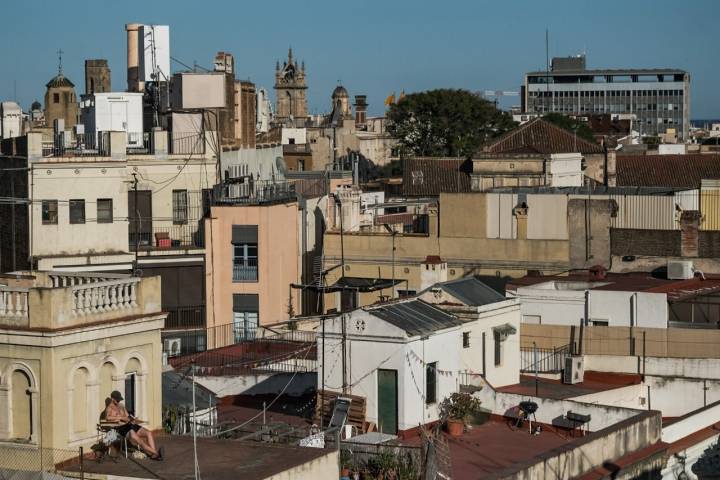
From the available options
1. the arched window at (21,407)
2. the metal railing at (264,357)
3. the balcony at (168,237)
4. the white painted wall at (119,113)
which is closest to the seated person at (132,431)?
the arched window at (21,407)

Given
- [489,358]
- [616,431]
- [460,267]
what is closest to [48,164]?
[460,267]

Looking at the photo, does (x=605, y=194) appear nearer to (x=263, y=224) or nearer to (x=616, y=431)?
(x=263, y=224)

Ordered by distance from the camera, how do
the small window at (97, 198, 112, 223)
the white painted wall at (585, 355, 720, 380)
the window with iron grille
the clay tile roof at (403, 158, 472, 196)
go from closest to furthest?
the white painted wall at (585, 355, 720, 380) < the small window at (97, 198, 112, 223) < the window with iron grille < the clay tile roof at (403, 158, 472, 196)

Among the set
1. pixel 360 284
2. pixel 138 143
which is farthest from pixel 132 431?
pixel 138 143

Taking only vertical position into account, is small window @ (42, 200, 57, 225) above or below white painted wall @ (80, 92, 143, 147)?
below

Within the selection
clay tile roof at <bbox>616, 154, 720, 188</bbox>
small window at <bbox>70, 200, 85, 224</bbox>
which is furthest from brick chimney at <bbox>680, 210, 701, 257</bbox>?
clay tile roof at <bbox>616, 154, 720, 188</bbox>

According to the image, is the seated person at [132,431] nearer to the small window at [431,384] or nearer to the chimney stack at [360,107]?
the small window at [431,384]

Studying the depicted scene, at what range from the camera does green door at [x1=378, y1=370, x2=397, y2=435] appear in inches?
1104

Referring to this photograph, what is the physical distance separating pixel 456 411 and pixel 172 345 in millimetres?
16397

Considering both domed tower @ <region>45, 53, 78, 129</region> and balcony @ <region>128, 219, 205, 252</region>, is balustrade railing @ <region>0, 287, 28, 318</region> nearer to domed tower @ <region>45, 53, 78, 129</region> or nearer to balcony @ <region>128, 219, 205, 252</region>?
balcony @ <region>128, 219, 205, 252</region>

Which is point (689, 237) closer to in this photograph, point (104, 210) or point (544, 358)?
point (544, 358)

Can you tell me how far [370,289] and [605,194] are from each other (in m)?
11.1

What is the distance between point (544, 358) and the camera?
36.8 m

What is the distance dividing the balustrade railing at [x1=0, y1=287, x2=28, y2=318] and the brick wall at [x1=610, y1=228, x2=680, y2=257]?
29.0 m
